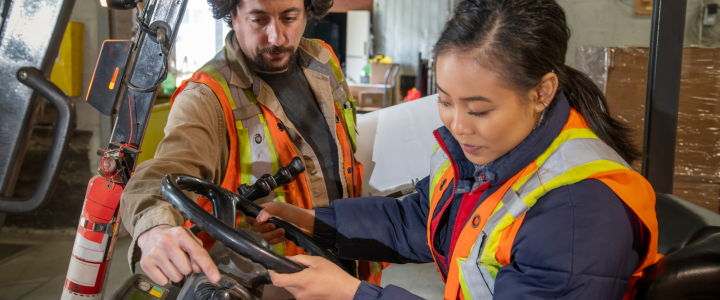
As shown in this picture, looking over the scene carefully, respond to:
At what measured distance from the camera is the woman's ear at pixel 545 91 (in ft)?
3.30

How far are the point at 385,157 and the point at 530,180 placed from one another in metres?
1.11

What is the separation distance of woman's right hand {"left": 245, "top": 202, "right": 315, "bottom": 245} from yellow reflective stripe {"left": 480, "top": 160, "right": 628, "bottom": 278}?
1.87 ft

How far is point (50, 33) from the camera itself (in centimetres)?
146

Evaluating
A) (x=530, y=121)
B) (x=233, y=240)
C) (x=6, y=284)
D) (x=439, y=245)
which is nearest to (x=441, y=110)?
(x=530, y=121)

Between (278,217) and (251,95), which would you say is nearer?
(278,217)

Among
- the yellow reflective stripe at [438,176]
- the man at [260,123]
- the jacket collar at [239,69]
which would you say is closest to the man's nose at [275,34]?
the man at [260,123]

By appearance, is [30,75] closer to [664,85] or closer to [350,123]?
[350,123]

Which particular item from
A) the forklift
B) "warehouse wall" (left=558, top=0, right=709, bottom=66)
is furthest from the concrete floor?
"warehouse wall" (left=558, top=0, right=709, bottom=66)

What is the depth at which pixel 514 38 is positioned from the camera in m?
0.97

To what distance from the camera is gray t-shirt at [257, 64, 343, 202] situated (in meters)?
1.73

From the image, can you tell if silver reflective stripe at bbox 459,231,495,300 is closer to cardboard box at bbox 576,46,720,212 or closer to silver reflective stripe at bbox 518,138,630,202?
silver reflective stripe at bbox 518,138,630,202

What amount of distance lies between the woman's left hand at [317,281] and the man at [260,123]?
0.90 ft

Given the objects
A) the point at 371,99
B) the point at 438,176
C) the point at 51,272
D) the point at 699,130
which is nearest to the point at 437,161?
the point at 438,176

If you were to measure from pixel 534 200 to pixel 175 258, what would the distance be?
2.36ft
